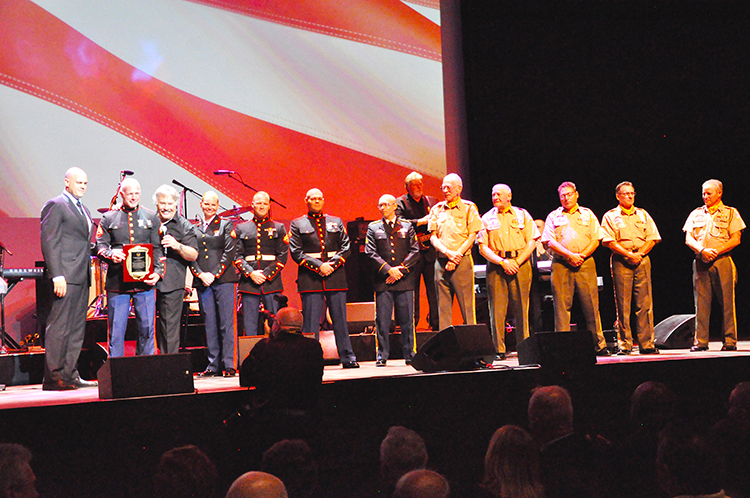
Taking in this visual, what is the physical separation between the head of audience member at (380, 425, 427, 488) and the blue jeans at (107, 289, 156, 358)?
1998 millimetres

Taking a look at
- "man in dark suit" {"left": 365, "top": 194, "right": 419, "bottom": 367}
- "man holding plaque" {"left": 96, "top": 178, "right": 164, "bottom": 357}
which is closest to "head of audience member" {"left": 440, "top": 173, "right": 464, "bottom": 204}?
"man in dark suit" {"left": 365, "top": 194, "right": 419, "bottom": 367}

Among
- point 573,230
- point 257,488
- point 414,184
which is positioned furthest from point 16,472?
point 573,230

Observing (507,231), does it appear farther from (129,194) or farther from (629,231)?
(129,194)

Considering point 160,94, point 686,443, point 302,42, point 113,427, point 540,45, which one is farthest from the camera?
point 540,45

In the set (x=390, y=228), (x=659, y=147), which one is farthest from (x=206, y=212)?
(x=659, y=147)

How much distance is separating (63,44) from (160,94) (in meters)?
1.18

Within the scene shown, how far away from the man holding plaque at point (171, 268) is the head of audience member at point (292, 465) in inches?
73.1

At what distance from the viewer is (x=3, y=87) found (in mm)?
7551

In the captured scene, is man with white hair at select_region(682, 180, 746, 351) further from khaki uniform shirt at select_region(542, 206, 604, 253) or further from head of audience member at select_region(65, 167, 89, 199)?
head of audience member at select_region(65, 167, 89, 199)

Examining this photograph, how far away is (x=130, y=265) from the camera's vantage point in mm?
5023

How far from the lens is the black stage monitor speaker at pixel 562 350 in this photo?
15.4 ft

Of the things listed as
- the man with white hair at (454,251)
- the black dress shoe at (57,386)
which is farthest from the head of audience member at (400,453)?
the black dress shoe at (57,386)

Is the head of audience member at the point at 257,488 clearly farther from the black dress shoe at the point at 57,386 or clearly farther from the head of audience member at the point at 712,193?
the head of audience member at the point at 712,193

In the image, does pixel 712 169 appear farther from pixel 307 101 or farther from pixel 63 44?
pixel 63 44
